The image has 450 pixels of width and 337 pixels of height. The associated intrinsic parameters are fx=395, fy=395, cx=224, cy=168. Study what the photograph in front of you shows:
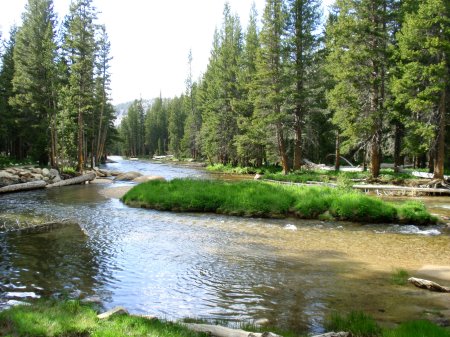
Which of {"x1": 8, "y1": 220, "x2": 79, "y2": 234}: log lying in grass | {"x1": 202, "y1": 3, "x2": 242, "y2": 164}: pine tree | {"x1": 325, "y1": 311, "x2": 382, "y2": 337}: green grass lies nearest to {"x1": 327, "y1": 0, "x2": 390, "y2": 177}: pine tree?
{"x1": 202, "y1": 3, "x2": 242, "y2": 164}: pine tree

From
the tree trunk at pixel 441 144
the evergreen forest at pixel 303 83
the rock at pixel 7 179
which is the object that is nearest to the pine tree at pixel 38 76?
the evergreen forest at pixel 303 83

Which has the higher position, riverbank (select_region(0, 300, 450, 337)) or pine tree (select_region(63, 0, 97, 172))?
pine tree (select_region(63, 0, 97, 172))

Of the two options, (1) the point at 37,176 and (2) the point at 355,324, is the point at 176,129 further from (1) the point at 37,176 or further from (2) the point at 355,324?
(2) the point at 355,324

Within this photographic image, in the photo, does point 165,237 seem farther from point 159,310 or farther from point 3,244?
point 159,310

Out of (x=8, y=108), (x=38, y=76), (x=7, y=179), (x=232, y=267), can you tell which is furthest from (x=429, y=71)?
(x=8, y=108)

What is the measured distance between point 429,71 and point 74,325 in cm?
2564

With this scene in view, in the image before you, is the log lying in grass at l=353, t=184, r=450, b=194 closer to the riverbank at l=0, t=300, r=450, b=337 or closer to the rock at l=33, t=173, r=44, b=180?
the riverbank at l=0, t=300, r=450, b=337

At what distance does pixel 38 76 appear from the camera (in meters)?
34.9

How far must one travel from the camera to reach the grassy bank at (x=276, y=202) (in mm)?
16734

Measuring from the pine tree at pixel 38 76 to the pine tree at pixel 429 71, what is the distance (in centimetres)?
2701

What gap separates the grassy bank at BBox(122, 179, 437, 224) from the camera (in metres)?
16.7

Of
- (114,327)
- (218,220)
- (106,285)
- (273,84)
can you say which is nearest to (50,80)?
(273,84)

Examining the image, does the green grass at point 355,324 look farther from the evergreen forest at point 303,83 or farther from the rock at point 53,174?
the rock at point 53,174

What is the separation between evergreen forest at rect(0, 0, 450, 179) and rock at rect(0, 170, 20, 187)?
17.5 ft
